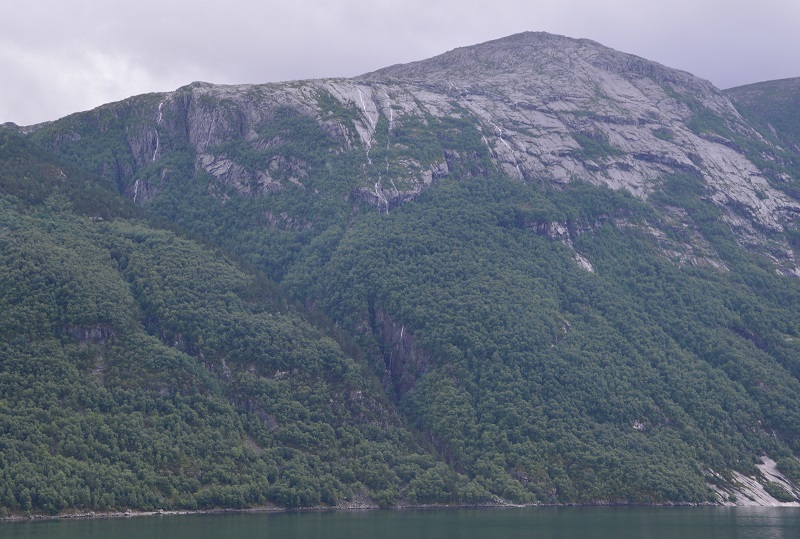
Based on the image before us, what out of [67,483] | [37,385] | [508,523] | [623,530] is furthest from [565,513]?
[37,385]

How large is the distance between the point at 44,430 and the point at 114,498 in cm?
1929

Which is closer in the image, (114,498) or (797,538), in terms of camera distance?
(797,538)

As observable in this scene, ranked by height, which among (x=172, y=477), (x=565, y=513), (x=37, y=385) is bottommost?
(x=565, y=513)

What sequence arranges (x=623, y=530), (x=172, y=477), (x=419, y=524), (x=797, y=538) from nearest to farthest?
(x=797, y=538)
(x=623, y=530)
(x=419, y=524)
(x=172, y=477)

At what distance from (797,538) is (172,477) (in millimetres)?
108152

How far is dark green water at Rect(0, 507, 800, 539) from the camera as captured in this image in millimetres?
141000

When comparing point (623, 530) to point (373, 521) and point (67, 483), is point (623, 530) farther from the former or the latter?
point (67, 483)

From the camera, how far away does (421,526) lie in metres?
161

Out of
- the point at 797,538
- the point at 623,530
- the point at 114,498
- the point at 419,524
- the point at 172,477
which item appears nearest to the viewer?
the point at 797,538

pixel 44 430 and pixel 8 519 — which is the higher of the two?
pixel 44 430

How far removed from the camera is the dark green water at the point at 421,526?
141000 mm

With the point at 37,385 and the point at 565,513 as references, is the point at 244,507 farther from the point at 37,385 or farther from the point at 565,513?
the point at 565,513

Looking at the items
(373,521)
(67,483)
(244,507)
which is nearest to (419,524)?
(373,521)

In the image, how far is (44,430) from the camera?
7387 inches
